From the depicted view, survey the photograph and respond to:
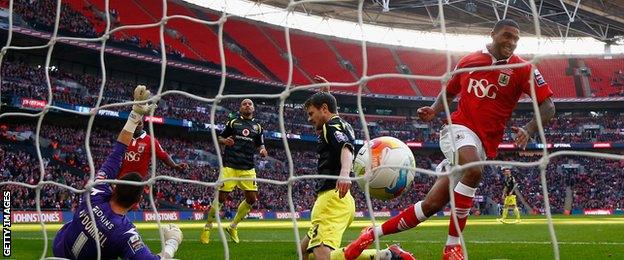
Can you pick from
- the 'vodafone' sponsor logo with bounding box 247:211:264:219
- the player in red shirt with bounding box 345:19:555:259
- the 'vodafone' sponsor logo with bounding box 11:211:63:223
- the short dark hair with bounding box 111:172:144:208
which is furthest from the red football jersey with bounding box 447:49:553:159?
the 'vodafone' sponsor logo with bounding box 247:211:264:219

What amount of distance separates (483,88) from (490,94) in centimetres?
6

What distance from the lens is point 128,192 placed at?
4.09 metres

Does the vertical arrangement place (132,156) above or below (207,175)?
above

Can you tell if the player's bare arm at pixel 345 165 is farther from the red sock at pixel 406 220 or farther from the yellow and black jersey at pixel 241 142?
the yellow and black jersey at pixel 241 142

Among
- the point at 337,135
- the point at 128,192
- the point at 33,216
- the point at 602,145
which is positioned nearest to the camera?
the point at 128,192

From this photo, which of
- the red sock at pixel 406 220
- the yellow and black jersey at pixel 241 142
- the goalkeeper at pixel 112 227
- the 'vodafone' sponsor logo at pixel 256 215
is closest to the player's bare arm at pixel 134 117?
the goalkeeper at pixel 112 227

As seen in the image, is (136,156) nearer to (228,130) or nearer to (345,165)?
(228,130)

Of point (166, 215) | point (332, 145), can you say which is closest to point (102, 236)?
point (332, 145)

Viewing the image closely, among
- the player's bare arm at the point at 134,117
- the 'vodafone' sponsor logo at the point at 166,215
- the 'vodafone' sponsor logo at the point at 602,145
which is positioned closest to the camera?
the player's bare arm at the point at 134,117

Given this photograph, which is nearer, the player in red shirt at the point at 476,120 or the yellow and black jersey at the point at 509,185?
the player in red shirt at the point at 476,120

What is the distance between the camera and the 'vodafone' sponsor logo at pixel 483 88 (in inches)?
180

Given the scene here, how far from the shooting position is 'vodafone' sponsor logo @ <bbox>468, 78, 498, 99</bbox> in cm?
458

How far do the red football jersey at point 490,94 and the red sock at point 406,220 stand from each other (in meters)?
0.64

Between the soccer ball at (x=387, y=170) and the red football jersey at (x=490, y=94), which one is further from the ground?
the red football jersey at (x=490, y=94)
